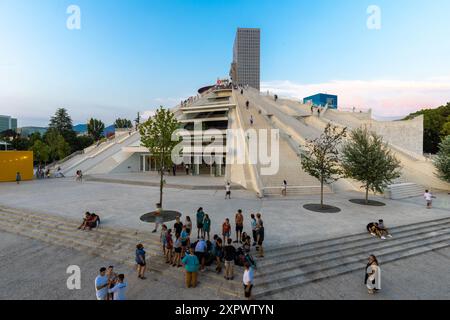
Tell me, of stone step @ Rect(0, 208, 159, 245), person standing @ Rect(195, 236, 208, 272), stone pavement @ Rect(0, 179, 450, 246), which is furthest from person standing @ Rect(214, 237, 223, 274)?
stone step @ Rect(0, 208, 159, 245)

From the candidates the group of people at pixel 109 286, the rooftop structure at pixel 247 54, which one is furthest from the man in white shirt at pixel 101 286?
the rooftop structure at pixel 247 54

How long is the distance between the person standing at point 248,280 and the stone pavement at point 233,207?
116 inches

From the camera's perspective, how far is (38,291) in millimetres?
6777

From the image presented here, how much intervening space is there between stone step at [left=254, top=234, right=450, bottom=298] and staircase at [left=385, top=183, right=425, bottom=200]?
7.57m

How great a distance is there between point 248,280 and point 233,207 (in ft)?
26.9

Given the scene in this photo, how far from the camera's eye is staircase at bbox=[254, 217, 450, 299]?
7.26 meters

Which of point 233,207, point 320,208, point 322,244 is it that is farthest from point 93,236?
point 320,208

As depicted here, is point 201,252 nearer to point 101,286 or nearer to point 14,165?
point 101,286

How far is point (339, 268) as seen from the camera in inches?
316

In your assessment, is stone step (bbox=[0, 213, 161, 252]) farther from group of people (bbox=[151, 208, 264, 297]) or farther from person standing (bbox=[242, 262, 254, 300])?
person standing (bbox=[242, 262, 254, 300])

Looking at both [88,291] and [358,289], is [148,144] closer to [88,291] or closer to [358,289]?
[88,291]

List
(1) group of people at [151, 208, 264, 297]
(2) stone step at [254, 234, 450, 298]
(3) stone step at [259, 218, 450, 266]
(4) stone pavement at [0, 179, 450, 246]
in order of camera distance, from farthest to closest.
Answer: (4) stone pavement at [0, 179, 450, 246]
(3) stone step at [259, 218, 450, 266]
(2) stone step at [254, 234, 450, 298]
(1) group of people at [151, 208, 264, 297]

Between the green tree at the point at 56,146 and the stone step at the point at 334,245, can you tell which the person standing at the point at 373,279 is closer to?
the stone step at the point at 334,245

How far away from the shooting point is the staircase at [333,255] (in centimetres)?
726
